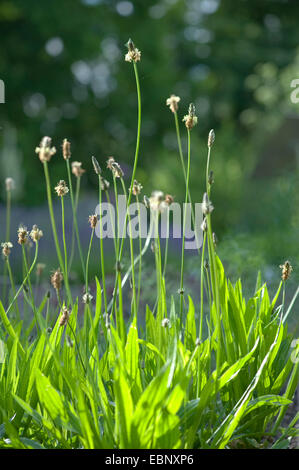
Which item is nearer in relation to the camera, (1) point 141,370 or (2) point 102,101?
(1) point 141,370

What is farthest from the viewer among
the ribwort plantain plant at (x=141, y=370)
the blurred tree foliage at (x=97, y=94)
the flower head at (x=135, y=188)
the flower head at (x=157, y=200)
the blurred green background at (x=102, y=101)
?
the blurred tree foliage at (x=97, y=94)

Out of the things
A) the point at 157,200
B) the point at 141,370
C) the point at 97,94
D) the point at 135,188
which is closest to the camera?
Answer: the point at 157,200

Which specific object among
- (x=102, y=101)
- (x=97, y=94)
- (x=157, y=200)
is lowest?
(x=157, y=200)

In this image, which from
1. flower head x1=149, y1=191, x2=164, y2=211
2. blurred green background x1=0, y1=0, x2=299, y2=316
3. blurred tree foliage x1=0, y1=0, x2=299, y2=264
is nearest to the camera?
flower head x1=149, y1=191, x2=164, y2=211

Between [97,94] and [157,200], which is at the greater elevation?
[97,94]

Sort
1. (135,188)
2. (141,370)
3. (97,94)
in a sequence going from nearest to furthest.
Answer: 1. (135,188)
2. (141,370)
3. (97,94)

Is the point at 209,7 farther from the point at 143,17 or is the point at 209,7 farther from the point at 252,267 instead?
the point at 252,267

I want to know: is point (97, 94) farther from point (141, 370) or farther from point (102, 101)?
point (141, 370)

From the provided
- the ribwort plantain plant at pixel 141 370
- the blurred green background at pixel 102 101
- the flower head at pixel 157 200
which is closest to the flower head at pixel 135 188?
the ribwort plantain plant at pixel 141 370

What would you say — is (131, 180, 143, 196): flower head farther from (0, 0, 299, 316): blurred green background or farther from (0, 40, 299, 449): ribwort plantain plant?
(0, 0, 299, 316): blurred green background

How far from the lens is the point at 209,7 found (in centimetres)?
1800

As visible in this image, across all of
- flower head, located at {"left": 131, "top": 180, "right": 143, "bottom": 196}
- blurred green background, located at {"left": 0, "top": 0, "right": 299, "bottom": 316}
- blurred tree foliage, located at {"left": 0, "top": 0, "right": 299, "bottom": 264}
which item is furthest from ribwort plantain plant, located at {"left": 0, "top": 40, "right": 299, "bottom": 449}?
blurred tree foliage, located at {"left": 0, "top": 0, "right": 299, "bottom": 264}

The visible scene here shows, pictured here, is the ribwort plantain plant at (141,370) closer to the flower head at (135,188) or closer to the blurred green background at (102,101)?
the flower head at (135,188)

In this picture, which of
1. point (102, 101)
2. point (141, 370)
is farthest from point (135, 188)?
point (102, 101)
